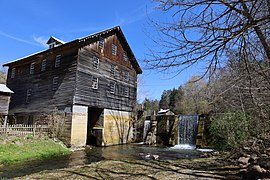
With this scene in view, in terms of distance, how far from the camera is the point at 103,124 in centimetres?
1933

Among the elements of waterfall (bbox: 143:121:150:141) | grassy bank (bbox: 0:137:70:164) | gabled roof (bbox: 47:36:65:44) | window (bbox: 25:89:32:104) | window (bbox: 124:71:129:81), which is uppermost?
gabled roof (bbox: 47:36:65:44)

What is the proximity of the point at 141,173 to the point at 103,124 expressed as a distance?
12.7 meters

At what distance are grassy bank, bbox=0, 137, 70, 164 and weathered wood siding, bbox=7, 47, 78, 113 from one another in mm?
3558

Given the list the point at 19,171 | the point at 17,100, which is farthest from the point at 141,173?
the point at 17,100

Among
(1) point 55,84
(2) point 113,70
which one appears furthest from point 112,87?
(1) point 55,84

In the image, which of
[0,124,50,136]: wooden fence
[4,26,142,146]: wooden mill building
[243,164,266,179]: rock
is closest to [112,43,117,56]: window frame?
[4,26,142,146]: wooden mill building

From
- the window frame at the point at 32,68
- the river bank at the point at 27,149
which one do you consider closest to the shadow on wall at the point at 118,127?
the river bank at the point at 27,149

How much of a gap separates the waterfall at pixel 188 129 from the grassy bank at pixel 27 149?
451 inches

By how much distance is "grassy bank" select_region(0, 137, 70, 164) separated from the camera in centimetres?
1079

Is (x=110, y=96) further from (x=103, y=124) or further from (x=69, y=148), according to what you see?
(x=69, y=148)

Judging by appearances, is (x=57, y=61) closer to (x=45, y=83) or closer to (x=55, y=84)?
(x=55, y=84)

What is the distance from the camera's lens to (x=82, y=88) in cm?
1770

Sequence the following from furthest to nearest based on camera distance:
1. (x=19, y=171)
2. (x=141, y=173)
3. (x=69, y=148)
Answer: (x=69, y=148) → (x=19, y=171) → (x=141, y=173)

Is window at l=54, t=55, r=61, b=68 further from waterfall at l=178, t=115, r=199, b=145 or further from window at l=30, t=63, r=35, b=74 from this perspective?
waterfall at l=178, t=115, r=199, b=145
